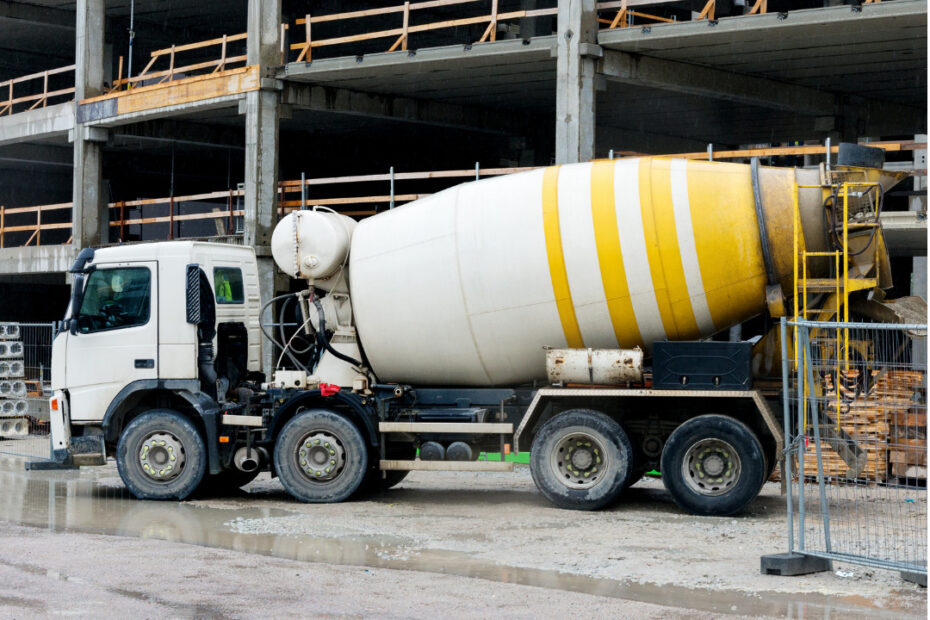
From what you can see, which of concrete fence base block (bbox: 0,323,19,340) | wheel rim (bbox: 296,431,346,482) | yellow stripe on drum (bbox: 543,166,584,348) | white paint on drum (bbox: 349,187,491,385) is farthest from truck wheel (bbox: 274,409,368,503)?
concrete fence base block (bbox: 0,323,19,340)

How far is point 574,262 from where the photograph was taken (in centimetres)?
1274

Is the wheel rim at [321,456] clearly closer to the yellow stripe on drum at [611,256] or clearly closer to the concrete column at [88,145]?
the yellow stripe on drum at [611,256]

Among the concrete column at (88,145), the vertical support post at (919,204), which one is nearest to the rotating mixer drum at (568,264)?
the vertical support post at (919,204)

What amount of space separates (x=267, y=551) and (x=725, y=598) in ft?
13.4

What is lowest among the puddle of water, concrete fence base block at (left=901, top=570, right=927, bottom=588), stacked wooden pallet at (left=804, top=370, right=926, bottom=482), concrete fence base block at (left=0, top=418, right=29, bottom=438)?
the puddle of water

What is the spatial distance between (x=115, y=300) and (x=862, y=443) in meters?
8.56

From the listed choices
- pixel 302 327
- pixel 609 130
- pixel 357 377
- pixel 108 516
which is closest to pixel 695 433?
pixel 357 377

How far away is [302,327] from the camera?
14.4m

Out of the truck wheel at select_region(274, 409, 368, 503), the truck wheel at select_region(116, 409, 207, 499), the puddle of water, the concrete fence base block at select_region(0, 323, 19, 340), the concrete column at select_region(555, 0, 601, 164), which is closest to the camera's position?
the puddle of water

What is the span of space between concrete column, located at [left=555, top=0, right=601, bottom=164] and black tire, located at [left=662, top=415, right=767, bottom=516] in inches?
323

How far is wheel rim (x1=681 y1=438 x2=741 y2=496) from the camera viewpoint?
12.6m

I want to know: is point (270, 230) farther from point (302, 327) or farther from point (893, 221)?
point (893, 221)

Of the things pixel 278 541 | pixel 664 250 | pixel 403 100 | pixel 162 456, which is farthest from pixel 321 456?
pixel 403 100

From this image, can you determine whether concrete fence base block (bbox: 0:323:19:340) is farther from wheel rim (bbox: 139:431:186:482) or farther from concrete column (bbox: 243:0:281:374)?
wheel rim (bbox: 139:431:186:482)
